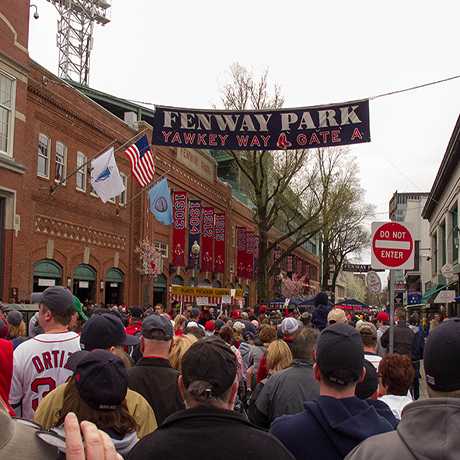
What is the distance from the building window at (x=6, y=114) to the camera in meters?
17.2

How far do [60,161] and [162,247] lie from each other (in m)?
11.1

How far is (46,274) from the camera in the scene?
2019 cm

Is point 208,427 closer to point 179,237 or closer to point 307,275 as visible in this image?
point 179,237

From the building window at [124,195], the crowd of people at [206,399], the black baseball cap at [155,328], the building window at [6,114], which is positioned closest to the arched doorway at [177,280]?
the building window at [124,195]

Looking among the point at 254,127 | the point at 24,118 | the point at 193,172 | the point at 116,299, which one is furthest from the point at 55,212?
the point at 193,172

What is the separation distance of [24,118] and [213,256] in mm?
21942

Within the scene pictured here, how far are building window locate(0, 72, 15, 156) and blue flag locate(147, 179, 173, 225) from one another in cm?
791

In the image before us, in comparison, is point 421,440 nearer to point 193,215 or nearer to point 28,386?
point 28,386

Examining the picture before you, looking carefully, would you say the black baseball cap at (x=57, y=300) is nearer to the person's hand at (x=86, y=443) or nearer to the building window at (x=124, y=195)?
the person's hand at (x=86, y=443)

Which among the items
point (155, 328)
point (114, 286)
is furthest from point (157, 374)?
point (114, 286)

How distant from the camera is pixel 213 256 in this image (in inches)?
1503

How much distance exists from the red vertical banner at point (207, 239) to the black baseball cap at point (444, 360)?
32793 millimetres

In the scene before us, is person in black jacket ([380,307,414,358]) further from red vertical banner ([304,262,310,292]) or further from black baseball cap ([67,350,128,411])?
red vertical banner ([304,262,310,292])

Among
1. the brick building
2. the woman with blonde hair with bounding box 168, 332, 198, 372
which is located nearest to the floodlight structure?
the brick building
